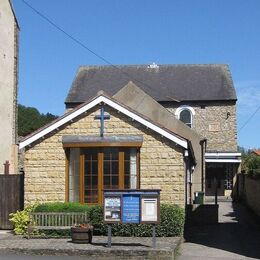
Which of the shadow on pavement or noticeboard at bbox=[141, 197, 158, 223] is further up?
noticeboard at bbox=[141, 197, 158, 223]

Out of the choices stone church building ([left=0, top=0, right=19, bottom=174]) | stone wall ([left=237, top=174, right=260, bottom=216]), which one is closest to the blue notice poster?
stone wall ([left=237, top=174, right=260, bottom=216])

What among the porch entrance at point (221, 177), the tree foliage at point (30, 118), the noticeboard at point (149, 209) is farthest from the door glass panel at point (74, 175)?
the tree foliage at point (30, 118)

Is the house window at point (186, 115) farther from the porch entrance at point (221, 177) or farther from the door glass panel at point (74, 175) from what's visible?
the door glass panel at point (74, 175)

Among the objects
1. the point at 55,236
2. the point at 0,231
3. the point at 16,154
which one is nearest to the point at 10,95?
the point at 16,154

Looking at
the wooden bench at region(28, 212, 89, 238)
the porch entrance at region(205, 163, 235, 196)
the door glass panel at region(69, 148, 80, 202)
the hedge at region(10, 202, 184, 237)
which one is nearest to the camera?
the hedge at region(10, 202, 184, 237)

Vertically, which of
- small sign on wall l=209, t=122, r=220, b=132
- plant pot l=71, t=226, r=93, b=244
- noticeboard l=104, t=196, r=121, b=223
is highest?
small sign on wall l=209, t=122, r=220, b=132

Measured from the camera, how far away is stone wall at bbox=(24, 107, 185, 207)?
59.5ft

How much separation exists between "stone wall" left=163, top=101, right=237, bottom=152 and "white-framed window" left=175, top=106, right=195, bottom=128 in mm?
601

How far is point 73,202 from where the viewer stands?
60.7 ft

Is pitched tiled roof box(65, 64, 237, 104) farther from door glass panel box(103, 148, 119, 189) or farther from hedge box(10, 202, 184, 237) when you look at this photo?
hedge box(10, 202, 184, 237)

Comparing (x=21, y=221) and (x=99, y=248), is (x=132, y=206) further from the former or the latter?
(x=21, y=221)

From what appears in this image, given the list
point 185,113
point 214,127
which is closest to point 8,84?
point 185,113

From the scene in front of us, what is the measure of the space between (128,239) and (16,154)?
60.7 ft

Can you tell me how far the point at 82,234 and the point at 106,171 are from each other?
141 inches
